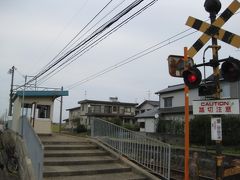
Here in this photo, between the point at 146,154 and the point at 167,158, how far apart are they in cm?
111

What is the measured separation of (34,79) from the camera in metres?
24.1

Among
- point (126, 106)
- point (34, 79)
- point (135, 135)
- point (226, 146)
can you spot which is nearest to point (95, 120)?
point (135, 135)

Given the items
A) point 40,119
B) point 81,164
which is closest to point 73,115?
point 40,119

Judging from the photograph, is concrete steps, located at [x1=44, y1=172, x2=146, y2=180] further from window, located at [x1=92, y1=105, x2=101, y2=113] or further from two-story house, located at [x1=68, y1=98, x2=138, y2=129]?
window, located at [x1=92, y1=105, x2=101, y2=113]

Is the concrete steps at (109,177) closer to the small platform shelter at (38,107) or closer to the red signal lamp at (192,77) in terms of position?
the red signal lamp at (192,77)

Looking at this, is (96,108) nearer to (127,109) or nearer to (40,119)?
(127,109)

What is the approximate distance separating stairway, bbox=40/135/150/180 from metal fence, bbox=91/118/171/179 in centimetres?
45

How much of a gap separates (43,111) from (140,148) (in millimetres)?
7832

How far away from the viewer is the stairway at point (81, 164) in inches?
370

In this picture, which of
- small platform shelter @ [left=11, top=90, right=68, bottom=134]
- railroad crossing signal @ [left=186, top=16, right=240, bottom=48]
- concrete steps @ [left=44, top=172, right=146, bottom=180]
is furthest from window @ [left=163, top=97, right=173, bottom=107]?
railroad crossing signal @ [left=186, top=16, right=240, bottom=48]

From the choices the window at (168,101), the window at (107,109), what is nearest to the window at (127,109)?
the window at (107,109)

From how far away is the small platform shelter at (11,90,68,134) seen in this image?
16.5 metres

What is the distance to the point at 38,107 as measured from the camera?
56.0ft

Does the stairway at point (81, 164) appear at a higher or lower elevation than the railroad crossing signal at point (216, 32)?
lower
